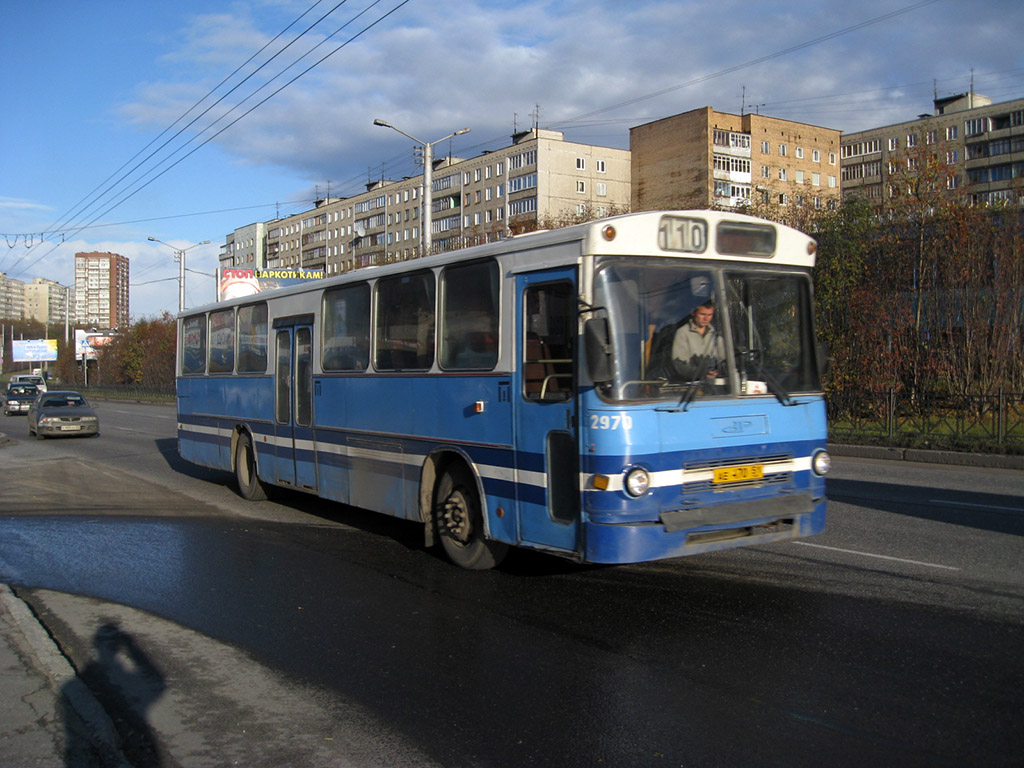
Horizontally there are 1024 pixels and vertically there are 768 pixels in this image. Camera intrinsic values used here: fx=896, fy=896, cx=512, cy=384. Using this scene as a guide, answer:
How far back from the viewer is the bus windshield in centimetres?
652

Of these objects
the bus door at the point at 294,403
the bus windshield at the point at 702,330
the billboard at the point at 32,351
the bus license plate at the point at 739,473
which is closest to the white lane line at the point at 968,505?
the bus windshield at the point at 702,330

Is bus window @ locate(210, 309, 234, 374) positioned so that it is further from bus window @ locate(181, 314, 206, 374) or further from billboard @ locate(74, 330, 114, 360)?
billboard @ locate(74, 330, 114, 360)

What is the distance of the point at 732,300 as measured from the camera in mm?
6996

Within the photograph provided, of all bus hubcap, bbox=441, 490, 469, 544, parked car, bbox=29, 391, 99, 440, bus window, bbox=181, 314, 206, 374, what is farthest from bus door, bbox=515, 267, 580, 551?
parked car, bbox=29, 391, 99, 440

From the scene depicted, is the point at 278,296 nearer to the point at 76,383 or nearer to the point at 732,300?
the point at 732,300

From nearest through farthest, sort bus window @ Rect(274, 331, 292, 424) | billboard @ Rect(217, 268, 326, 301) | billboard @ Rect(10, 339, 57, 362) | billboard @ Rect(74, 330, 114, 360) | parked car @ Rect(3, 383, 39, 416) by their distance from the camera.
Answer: bus window @ Rect(274, 331, 292, 424) < billboard @ Rect(217, 268, 326, 301) < parked car @ Rect(3, 383, 39, 416) < billboard @ Rect(74, 330, 114, 360) < billboard @ Rect(10, 339, 57, 362)

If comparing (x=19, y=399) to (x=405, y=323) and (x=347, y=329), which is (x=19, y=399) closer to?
(x=347, y=329)

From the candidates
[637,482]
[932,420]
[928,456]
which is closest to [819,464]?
[637,482]

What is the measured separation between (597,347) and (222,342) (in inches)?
362

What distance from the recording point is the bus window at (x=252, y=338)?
1235 centimetres

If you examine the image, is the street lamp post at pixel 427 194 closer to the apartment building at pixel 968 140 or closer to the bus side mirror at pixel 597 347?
the bus side mirror at pixel 597 347

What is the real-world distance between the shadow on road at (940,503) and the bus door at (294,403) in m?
6.92

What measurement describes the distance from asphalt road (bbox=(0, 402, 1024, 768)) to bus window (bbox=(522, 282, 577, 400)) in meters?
1.71

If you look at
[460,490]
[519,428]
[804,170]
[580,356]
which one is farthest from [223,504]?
[804,170]
